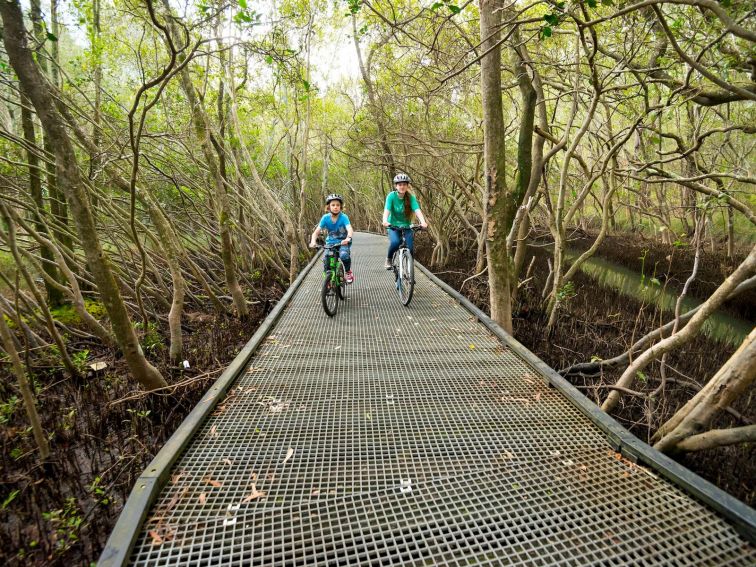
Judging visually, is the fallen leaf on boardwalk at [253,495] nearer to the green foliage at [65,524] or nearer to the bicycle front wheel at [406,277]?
the green foliage at [65,524]

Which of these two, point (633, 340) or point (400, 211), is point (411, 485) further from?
point (633, 340)

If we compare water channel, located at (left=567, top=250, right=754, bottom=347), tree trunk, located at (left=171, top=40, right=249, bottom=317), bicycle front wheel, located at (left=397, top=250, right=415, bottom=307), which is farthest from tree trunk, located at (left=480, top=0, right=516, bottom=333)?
tree trunk, located at (left=171, top=40, right=249, bottom=317)

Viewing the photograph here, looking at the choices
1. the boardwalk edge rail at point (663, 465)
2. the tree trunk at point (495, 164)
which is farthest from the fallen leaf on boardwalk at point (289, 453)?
the tree trunk at point (495, 164)

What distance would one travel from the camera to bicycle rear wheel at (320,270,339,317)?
461 cm

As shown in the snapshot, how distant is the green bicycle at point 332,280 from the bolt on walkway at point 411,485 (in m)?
1.56

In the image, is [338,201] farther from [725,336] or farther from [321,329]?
[725,336]

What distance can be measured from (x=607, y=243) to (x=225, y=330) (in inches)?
559

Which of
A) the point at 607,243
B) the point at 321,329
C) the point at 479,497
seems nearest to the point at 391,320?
the point at 321,329

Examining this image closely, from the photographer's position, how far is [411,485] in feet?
6.25

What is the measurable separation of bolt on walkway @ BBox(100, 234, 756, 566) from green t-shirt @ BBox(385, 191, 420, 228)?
279cm

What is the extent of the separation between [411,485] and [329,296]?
120 inches

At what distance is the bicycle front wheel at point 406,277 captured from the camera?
5.17 meters

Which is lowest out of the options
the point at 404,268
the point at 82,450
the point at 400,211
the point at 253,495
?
the point at 82,450

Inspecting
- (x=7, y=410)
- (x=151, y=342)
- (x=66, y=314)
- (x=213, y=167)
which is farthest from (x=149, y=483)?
(x=66, y=314)
